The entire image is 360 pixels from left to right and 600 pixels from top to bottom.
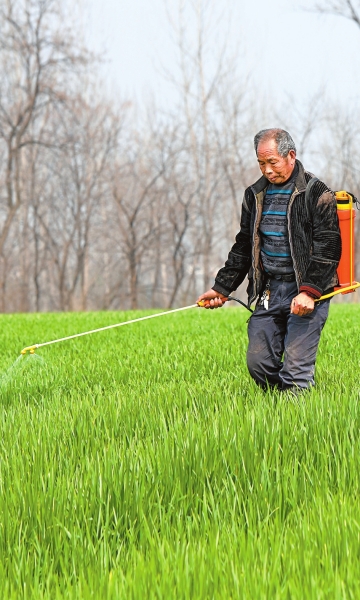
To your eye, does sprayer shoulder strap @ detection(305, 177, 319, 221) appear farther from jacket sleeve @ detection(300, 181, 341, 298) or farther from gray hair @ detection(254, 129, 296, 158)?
gray hair @ detection(254, 129, 296, 158)

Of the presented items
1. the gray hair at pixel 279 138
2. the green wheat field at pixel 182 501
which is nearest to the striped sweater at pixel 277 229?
the gray hair at pixel 279 138

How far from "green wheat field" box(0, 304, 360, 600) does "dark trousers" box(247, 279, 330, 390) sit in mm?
370

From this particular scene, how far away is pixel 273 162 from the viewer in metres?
4.48

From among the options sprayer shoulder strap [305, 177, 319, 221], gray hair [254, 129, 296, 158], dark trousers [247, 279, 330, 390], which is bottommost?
dark trousers [247, 279, 330, 390]

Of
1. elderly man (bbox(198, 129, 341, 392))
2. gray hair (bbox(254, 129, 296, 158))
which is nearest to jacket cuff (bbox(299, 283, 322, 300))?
elderly man (bbox(198, 129, 341, 392))

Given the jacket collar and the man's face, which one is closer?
the man's face

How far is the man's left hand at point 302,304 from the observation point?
4398 millimetres

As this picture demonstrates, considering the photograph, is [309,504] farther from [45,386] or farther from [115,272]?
[115,272]

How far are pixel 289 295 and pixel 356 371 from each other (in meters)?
1.80

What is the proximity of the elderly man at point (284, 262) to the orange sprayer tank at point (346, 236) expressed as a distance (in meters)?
0.04

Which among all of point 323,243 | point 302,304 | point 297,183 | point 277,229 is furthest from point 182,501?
point 297,183

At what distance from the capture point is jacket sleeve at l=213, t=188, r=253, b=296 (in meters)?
4.97

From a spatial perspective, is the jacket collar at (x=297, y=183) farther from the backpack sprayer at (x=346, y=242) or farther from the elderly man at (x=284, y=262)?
the backpack sprayer at (x=346, y=242)

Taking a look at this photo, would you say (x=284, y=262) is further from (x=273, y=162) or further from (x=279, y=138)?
(x=279, y=138)
